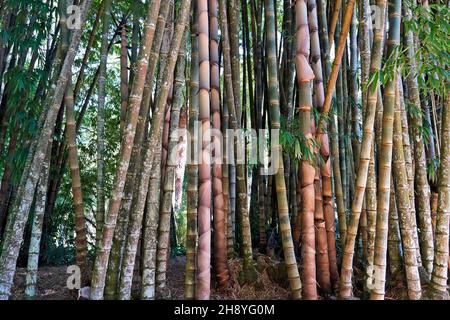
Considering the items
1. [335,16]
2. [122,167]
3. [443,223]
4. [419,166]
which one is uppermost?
[335,16]

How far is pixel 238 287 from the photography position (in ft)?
8.04

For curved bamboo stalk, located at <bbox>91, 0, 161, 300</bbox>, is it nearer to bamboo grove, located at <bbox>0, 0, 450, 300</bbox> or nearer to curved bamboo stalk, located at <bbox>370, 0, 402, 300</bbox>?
bamboo grove, located at <bbox>0, 0, 450, 300</bbox>

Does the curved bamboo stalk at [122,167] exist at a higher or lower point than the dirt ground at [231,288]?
higher

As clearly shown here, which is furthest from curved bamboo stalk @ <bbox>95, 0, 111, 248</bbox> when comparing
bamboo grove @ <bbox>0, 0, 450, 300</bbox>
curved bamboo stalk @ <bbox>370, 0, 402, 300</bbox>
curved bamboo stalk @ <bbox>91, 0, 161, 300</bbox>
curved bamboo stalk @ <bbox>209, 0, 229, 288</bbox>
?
curved bamboo stalk @ <bbox>370, 0, 402, 300</bbox>

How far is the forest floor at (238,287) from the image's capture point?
2.36m

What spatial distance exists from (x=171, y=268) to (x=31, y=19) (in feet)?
7.82

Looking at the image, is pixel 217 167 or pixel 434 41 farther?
pixel 217 167

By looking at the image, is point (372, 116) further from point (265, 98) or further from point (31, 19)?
point (31, 19)

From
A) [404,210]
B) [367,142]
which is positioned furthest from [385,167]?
[404,210]

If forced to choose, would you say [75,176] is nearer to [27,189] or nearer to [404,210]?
[27,189]

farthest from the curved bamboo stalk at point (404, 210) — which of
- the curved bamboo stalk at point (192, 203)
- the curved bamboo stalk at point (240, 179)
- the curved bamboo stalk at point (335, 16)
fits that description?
the curved bamboo stalk at point (192, 203)

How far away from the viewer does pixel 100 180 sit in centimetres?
245

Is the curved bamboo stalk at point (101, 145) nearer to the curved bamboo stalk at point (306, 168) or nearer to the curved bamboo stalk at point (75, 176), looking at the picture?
the curved bamboo stalk at point (75, 176)

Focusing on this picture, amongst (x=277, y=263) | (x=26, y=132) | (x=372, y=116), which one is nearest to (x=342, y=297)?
(x=277, y=263)
